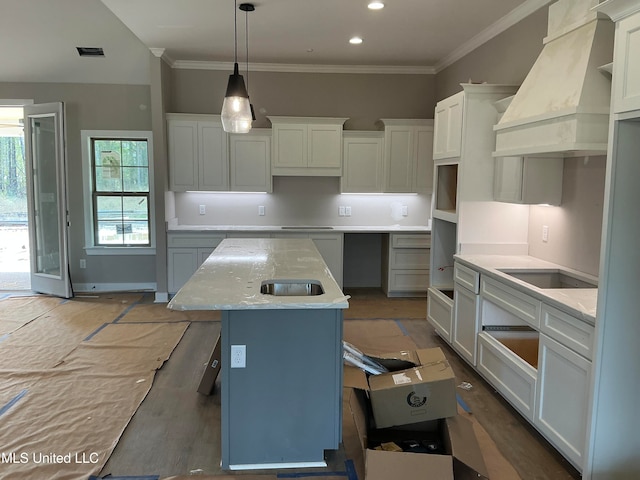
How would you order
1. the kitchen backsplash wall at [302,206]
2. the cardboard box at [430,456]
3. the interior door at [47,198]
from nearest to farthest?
the cardboard box at [430,456]
the interior door at [47,198]
the kitchen backsplash wall at [302,206]

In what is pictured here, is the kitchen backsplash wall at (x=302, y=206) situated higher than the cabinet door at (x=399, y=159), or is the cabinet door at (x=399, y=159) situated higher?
the cabinet door at (x=399, y=159)

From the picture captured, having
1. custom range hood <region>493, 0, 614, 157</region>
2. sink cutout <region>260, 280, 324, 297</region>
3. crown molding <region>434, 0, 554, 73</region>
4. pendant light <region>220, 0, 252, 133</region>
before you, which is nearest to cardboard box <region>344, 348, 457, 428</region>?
sink cutout <region>260, 280, 324, 297</region>

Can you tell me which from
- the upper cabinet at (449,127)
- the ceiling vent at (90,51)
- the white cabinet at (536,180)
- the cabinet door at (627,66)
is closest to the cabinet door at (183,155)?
the ceiling vent at (90,51)

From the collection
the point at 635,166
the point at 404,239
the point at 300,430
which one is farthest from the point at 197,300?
the point at 404,239

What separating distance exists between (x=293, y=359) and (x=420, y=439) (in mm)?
798

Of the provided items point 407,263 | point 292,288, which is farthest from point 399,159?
point 292,288

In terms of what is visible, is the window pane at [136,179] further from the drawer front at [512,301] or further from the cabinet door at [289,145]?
the drawer front at [512,301]

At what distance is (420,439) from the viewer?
2490 mm

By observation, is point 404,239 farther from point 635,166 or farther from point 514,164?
point 635,166

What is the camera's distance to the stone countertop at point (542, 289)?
2.32 meters

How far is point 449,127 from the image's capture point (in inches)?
161

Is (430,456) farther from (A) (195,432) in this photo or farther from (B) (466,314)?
(B) (466,314)

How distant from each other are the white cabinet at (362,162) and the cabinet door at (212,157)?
1443 mm

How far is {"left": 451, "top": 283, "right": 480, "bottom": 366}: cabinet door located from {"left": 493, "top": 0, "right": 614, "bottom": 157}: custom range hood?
44.1 inches
